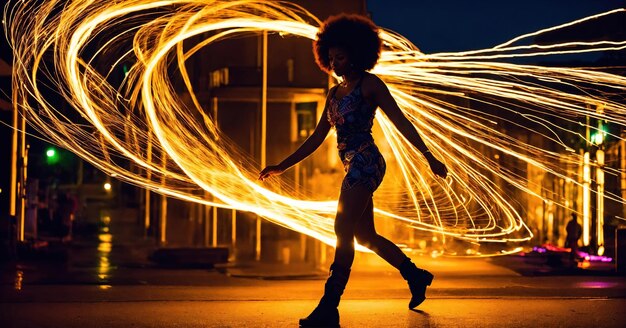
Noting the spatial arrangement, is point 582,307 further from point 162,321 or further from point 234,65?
point 234,65

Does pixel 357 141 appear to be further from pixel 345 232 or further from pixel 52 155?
pixel 52 155

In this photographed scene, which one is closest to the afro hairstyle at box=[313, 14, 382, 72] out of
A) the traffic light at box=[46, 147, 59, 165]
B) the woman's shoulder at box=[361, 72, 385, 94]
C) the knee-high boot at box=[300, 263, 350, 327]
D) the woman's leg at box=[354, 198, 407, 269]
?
the woman's shoulder at box=[361, 72, 385, 94]

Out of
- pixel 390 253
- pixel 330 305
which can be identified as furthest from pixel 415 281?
pixel 330 305

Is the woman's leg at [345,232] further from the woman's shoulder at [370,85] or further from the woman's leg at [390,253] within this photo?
the woman's shoulder at [370,85]

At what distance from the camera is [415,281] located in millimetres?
7770

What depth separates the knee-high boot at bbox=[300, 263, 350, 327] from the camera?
22.5ft

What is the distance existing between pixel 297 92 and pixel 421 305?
18258 millimetres

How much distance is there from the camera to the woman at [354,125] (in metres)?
7.20

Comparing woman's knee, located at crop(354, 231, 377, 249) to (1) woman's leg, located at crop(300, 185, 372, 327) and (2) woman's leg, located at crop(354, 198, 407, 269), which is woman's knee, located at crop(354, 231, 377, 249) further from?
(1) woman's leg, located at crop(300, 185, 372, 327)

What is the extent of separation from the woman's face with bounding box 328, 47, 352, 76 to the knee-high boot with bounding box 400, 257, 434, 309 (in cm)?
152

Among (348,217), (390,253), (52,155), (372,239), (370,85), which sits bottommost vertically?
(390,253)

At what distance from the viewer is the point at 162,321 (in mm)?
7027

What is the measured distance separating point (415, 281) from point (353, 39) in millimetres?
1828

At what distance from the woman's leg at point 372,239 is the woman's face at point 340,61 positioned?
93cm
